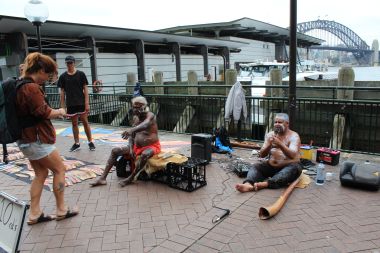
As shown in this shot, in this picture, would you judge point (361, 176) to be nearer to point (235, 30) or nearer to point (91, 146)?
point (91, 146)

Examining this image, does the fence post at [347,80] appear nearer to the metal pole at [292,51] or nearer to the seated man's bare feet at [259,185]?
the metal pole at [292,51]

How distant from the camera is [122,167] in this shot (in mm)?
5523

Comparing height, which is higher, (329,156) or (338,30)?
(338,30)

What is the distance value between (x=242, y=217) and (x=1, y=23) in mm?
15698

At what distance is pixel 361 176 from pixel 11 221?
4.22 m

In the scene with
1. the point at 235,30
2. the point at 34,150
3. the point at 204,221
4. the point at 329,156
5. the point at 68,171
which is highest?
the point at 235,30

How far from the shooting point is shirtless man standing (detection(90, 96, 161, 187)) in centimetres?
507

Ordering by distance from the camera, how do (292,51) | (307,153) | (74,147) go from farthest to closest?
(74,147) < (307,153) < (292,51)

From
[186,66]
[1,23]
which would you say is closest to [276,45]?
A: [186,66]

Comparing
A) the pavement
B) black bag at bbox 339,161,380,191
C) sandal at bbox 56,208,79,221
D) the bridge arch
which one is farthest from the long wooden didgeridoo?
the bridge arch

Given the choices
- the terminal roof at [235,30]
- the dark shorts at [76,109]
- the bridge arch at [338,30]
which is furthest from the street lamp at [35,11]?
the bridge arch at [338,30]

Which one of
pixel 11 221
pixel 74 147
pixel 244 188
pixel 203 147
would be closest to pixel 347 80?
pixel 203 147

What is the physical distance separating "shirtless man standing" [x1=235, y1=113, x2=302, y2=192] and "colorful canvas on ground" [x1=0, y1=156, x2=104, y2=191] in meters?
2.50

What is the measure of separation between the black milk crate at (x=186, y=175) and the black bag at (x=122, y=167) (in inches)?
25.1
